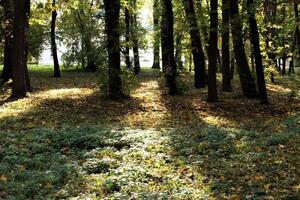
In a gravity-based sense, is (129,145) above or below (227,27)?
below

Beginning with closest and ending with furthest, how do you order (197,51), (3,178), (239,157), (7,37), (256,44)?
1. (3,178)
2. (239,157)
3. (256,44)
4. (197,51)
5. (7,37)

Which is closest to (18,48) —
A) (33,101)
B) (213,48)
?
(33,101)

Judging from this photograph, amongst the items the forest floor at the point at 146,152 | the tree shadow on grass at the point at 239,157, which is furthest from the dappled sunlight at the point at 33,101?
the tree shadow on grass at the point at 239,157

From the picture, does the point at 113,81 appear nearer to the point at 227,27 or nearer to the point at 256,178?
the point at 227,27

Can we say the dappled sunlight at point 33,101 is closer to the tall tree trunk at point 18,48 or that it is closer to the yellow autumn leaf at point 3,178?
the tall tree trunk at point 18,48

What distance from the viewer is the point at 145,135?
47.2 feet

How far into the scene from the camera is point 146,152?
12445 millimetres

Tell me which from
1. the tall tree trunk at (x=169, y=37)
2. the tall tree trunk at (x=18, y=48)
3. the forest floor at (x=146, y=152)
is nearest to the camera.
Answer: the forest floor at (x=146, y=152)

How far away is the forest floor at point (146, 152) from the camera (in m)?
9.60

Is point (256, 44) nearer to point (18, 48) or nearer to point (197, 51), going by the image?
point (197, 51)

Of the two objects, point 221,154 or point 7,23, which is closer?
point 221,154

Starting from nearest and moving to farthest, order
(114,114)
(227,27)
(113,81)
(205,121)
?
(205,121), (114,114), (227,27), (113,81)

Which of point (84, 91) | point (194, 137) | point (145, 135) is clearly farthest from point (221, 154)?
point (84, 91)

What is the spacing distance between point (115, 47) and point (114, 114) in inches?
163
